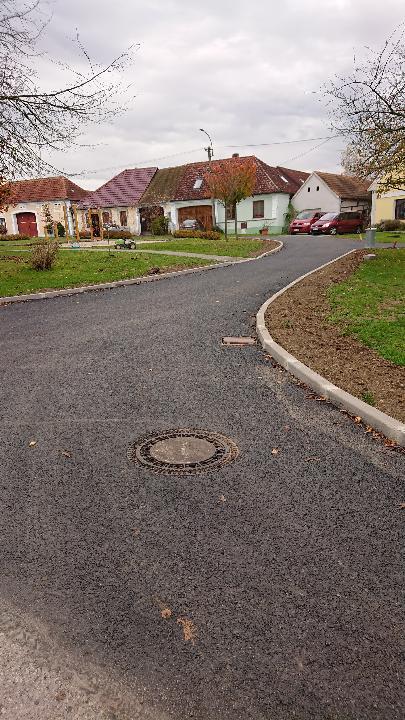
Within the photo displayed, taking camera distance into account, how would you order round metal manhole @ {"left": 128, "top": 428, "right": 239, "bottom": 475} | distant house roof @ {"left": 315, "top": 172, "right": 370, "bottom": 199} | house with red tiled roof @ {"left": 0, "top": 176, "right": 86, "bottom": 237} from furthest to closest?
house with red tiled roof @ {"left": 0, "top": 176, "right": 86, "bottom": 237} → distant house roof @ {"left": 315, "top": 172, "right": 370, "bottom": 199} → round metal manhole @ {"left": 128, "top": 428, "right": 239, "bottom": 475}

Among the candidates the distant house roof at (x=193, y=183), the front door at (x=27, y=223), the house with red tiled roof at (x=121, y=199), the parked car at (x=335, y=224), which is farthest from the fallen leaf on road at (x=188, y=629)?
the front door at (x=27, y=223)

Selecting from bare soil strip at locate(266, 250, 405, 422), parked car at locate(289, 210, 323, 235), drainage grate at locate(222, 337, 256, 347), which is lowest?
drainage grate at locate(222, 337, 256, 347)

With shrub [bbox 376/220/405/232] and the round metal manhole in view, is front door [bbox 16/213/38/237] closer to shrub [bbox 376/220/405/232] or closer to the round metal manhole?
shrub [bbox 376/220/405/232]

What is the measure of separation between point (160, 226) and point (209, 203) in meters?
5.46

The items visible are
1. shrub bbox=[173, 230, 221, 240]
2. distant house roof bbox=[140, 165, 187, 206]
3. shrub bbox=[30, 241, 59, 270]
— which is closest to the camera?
shrub bbox=[30, 241, 59, 270]

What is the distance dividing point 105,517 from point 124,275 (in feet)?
40.6

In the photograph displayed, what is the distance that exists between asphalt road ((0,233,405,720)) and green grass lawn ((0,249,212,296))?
8.44 m

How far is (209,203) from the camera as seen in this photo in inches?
1779

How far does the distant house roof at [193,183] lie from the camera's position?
45.3m

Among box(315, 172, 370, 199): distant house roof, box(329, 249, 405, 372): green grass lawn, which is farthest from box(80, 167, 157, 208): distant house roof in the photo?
box(329, 249, 405, 372): green grass lawn

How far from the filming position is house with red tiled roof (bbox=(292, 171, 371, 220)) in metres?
45.6

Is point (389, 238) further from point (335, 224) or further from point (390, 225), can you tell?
point (390, 225)

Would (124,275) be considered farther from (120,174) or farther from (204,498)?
(120,174)

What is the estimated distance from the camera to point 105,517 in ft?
10.4
